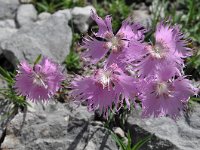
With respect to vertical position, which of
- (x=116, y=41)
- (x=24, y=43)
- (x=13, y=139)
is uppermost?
(x=116, y=41)

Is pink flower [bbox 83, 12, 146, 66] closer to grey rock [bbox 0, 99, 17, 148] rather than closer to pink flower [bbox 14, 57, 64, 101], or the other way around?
pink flower [bbox 14, 57, 64, 101]

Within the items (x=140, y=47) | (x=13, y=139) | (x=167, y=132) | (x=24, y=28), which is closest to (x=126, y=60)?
(x=140, y=47)

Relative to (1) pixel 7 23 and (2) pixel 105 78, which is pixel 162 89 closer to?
(2) pixel 105 78

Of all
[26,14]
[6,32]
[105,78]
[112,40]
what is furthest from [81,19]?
[105,78]

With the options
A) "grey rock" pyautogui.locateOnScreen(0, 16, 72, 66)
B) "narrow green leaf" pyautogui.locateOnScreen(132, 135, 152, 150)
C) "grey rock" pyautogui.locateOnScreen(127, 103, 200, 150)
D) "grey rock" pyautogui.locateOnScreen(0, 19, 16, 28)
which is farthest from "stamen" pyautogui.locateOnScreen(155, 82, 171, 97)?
"grey rock" pyautogui.locateOnScreen(0, 19, 16, 28)

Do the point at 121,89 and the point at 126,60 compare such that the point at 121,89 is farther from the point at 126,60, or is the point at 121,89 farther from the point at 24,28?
the point at 24,28

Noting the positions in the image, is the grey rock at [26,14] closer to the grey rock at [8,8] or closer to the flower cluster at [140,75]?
the grey rock at [8,8]
